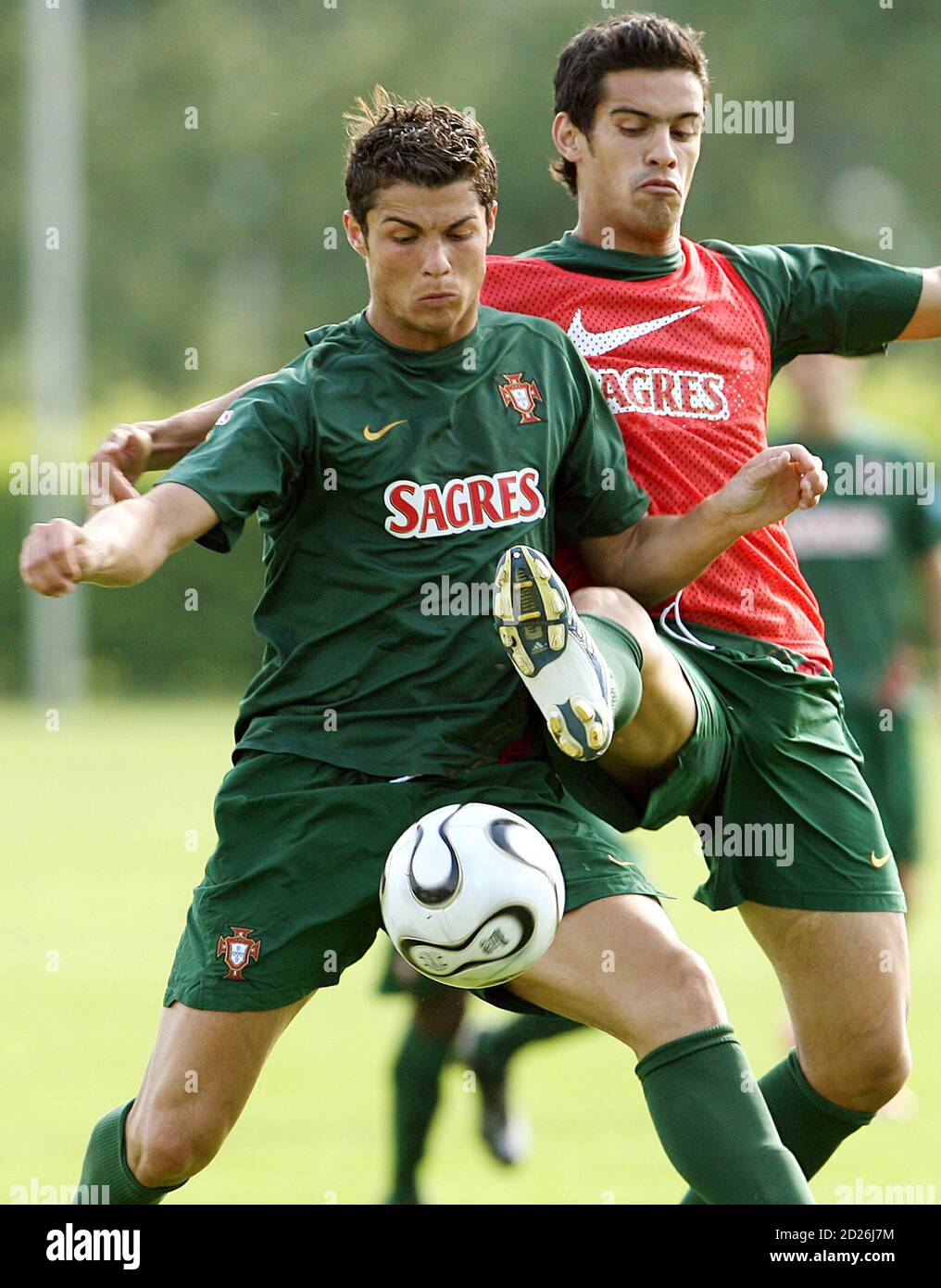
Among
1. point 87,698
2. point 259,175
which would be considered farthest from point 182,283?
point 87,698

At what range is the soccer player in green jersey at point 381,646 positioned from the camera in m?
3.76

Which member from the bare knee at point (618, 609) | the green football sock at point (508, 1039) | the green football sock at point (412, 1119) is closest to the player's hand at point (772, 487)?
the bare knee at point (618, 609)

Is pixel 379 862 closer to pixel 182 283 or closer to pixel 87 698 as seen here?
pixel 87 698

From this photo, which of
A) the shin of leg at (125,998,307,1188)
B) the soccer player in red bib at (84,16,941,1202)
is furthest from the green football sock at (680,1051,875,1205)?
the shin of leg at (125,998,307,1188)

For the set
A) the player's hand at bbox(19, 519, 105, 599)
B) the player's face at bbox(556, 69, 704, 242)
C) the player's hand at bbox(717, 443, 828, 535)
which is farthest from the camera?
the player's face at bbox(556, 69, 704, 242)

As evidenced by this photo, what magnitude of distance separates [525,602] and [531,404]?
58 cm

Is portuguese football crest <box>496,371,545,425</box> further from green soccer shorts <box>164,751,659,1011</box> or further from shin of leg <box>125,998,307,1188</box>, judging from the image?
shin of leg <box>125,998,307,1188</box>

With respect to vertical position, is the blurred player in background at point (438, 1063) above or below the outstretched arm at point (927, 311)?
below

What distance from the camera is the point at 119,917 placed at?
9984mm

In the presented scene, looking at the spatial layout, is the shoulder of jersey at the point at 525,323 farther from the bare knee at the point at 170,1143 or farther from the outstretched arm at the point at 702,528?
the bare knee at the point at 170,1143

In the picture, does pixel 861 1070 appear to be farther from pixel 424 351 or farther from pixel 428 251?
pixel 428 251

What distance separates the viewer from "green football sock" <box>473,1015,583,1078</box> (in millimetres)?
5832

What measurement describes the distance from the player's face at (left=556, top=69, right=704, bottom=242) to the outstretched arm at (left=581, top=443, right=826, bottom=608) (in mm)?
650

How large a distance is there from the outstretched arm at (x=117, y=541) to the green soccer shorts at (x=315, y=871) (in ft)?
1.91
